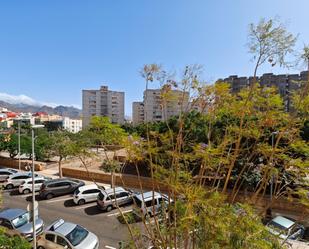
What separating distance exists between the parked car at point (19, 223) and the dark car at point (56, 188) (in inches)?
249

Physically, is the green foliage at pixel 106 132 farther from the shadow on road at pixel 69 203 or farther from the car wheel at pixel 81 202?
the shadow on road at pixel 69 203

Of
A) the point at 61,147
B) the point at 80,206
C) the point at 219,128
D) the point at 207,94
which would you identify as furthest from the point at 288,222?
the point at 61,147

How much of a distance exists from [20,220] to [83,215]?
413cm

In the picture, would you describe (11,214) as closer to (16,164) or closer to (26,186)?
(26,186)

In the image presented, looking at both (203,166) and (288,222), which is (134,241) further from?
(288,222)

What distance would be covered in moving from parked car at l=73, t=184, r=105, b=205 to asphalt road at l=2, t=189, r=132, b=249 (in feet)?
1.02

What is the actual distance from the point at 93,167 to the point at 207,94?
2327 cm

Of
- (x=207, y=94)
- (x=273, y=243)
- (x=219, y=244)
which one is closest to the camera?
(x=219, y=244)

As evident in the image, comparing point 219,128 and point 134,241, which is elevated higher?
point 219,128

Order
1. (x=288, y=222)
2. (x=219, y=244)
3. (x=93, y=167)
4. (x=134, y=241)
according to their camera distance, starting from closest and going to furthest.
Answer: (x=219, y=244)
(x=134, y=241)
(x=288, y=222)
(x=93, y=167)

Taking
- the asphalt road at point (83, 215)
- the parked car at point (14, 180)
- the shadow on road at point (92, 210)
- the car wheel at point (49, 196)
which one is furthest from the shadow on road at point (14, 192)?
the shadow on road at point (92, 210)

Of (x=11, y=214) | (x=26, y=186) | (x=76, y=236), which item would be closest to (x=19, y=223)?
(x=11, y=214)

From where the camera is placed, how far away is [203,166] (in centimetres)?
655

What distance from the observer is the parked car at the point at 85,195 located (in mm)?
18266
